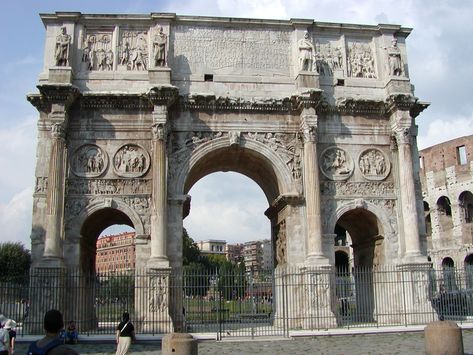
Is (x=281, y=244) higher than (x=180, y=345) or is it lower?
higher

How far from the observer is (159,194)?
16594 millimetres

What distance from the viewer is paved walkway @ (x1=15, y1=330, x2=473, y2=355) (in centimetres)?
1143

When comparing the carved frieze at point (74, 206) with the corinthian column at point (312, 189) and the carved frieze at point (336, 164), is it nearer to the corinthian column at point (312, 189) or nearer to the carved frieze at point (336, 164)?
the corinthian column at point (312, 189)

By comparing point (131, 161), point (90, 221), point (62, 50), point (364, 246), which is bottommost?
point (364, 246)

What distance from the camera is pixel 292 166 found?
17781 mm

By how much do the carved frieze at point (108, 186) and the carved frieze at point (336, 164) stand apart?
554 centimetres

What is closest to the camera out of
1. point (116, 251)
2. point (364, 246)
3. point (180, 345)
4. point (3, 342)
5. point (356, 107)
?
point (3, 342)

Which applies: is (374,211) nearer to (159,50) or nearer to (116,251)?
(159,50)

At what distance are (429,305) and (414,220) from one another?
253cm

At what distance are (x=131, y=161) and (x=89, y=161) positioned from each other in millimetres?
1264

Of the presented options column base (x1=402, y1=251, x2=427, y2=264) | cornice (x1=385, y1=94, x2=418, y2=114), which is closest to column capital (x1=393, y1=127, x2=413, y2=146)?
cornice (x1=385, y1=94, x2=418, y2=114)

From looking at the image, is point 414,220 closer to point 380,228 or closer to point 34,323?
point 380,228

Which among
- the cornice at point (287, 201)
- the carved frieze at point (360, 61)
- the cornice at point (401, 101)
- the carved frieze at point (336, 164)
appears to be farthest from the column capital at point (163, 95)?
the cornice at point (401, 101)

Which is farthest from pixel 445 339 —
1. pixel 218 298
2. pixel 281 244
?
pixel 281 244
